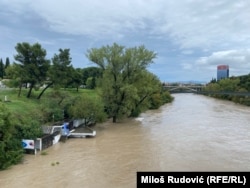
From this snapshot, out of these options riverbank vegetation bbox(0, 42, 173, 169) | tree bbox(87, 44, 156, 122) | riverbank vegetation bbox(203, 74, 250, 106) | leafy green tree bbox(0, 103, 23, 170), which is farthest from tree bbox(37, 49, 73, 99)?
riverbank vegetation bbox(203, 74, 250, 106)

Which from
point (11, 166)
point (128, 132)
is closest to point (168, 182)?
point (11, 166)

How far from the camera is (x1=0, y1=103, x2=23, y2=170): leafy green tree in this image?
55.6 feet

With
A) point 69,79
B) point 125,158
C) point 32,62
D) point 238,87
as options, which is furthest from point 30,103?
point 238,87

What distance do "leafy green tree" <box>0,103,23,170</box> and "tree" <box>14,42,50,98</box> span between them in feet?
45.2

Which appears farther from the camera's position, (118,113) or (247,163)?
(118,113)

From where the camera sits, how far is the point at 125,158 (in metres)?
19.7

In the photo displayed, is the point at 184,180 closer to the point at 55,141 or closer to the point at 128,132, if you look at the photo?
the point at 55,141

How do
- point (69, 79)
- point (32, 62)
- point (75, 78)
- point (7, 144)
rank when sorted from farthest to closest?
point (75, 78)
point (69, 79)
point (32, 62)
point (7, 144)

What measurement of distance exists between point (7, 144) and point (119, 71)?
19389 millimetres

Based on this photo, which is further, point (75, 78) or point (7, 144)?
point (75, 78)

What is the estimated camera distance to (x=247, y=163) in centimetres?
1847

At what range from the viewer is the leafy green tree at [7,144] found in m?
17.0

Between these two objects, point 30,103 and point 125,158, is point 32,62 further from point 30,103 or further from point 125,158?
point 125,158

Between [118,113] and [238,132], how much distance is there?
45.5ft
